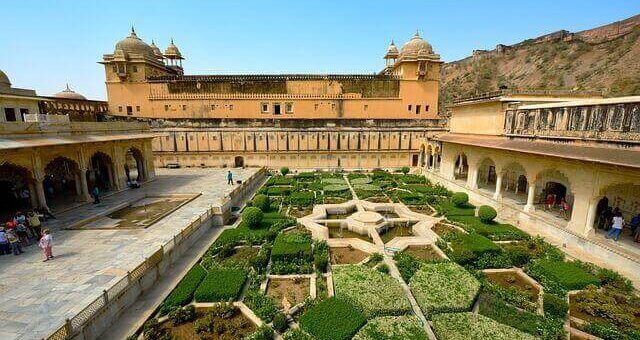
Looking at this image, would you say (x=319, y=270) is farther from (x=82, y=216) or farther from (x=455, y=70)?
(x=455, y=70)

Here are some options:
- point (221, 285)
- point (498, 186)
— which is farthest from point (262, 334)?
point (498, 186)

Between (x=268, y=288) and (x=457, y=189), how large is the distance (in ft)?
60.5

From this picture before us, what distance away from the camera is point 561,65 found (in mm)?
56594

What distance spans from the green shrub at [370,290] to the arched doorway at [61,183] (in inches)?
705

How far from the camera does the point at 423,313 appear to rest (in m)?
9.00

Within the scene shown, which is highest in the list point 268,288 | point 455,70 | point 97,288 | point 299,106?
point 455,70

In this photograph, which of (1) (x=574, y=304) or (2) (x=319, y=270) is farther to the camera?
(2) (x=319, y=270)

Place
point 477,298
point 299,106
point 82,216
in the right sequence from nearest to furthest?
point 477,298 < point 82,216 < point 299,106

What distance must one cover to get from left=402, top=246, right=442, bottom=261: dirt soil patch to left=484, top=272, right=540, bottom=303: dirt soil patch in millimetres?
2152

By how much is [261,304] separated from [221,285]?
1.76m

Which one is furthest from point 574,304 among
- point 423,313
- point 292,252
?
point 292,252

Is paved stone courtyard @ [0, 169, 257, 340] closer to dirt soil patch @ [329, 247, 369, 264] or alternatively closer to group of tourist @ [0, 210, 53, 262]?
group of tourist @ [0, 210, 53, 262]

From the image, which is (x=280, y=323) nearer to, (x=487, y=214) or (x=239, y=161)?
(x=487, y=214)

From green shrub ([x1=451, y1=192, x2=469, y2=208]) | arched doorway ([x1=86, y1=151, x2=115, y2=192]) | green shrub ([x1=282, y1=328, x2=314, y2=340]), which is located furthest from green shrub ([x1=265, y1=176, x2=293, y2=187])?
green shrub ([x1=282, y1=328, x2=314, y2=340])
